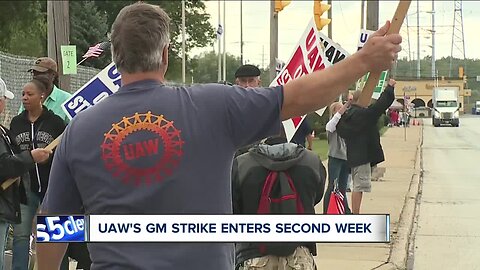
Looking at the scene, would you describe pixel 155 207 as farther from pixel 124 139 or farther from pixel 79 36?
pixel 79 36

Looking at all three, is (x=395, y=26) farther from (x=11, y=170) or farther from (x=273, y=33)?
(x=273, y=33)

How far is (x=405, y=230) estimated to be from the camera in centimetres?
1002

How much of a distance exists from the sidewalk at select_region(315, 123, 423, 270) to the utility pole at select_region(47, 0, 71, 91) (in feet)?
13.3

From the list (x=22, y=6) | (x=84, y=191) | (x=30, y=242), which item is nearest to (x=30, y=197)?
(x=30, y=242)

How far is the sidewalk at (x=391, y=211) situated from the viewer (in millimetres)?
7918

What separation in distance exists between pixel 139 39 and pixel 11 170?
9.75ft

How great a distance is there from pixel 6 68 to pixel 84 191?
30.1 ft

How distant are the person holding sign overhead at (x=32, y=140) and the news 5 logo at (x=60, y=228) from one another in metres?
3.29

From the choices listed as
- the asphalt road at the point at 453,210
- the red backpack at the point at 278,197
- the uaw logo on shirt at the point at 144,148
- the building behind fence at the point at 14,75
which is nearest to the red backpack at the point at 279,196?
the red backpack at the point at 278,197

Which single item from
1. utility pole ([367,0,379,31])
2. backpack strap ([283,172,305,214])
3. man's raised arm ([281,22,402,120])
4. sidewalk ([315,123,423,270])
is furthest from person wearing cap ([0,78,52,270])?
utility pole ([367,0,379,31])

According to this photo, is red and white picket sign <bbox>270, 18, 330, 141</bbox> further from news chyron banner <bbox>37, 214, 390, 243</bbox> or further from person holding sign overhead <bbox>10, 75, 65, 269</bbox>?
news chyron banner <bbox>37, 214, 390, 243</bbox>

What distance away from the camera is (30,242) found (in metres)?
5.88

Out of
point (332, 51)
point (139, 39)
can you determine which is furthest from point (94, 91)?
point (139, 39)

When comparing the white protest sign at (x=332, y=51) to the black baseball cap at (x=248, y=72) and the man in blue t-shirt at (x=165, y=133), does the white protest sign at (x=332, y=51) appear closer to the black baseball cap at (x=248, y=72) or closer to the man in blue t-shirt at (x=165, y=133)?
the black baseball cap at (x=248, y=72)
